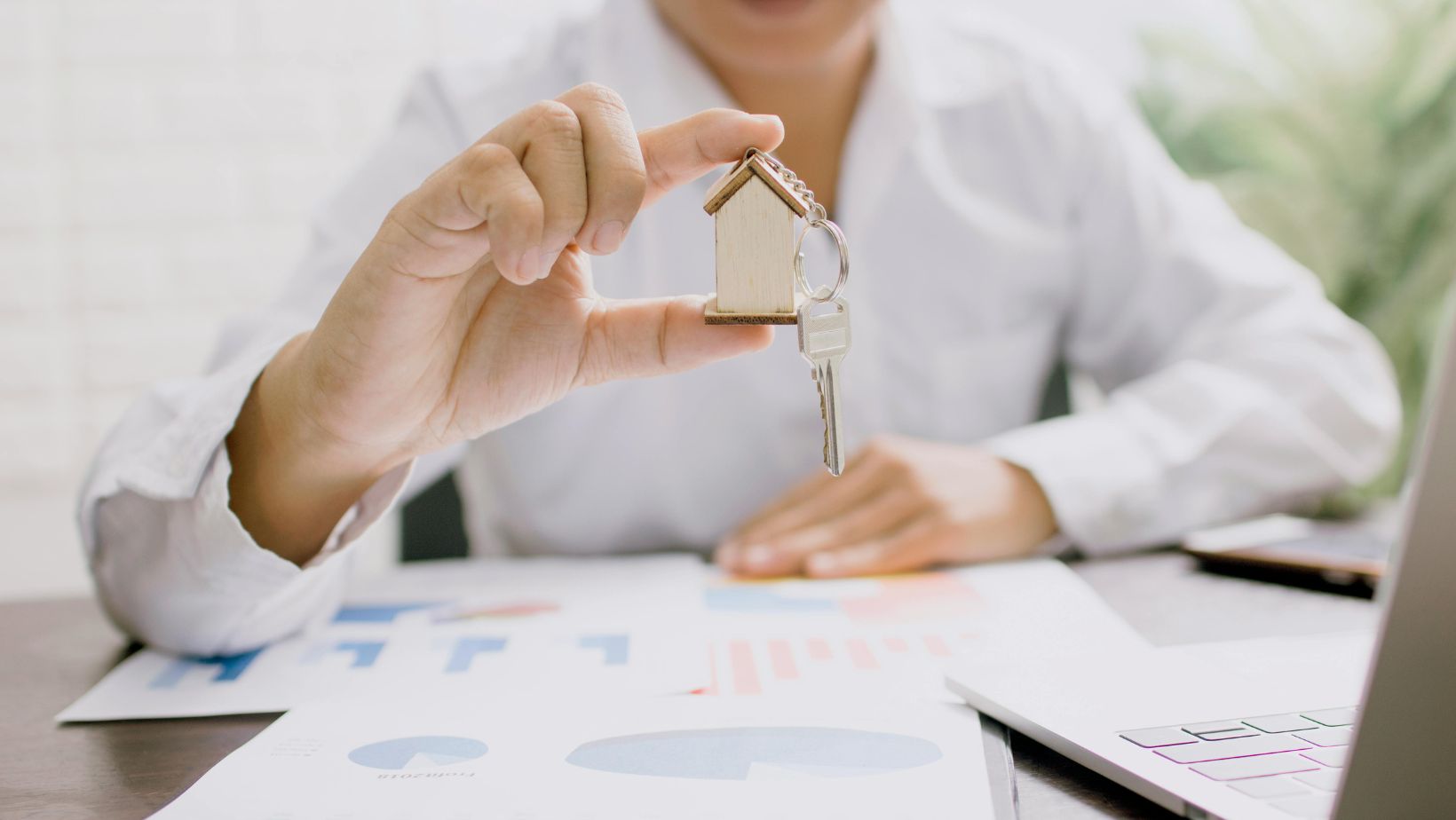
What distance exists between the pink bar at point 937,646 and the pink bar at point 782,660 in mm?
91

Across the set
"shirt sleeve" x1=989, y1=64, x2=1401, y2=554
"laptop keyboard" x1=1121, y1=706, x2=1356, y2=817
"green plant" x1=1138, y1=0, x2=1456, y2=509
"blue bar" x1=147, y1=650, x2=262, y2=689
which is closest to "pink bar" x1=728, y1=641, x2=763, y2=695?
"laptop keyboard" x1=1121, y1=706, x2=1356, y2=817

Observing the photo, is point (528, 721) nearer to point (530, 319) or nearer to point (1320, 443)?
point (530, 319)

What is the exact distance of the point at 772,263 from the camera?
0.57 m

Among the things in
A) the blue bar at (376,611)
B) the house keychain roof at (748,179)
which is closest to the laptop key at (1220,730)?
the house keychain roof at (748,179)

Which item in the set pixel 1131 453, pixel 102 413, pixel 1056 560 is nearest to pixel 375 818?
pixel 1056 560

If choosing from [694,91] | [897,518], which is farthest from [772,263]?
[694,91]

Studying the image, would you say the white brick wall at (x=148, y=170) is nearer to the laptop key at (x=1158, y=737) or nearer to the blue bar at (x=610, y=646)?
the blue bar at (x=610, y=646)

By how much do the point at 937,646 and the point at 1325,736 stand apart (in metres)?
0.25

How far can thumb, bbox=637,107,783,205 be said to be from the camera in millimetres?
576

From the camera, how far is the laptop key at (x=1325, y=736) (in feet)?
1.65

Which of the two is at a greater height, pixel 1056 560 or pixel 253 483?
pixel 253 483

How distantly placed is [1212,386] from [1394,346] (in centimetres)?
83

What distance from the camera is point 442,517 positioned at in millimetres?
1318

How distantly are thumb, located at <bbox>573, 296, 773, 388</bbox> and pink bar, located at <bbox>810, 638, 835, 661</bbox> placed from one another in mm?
211
